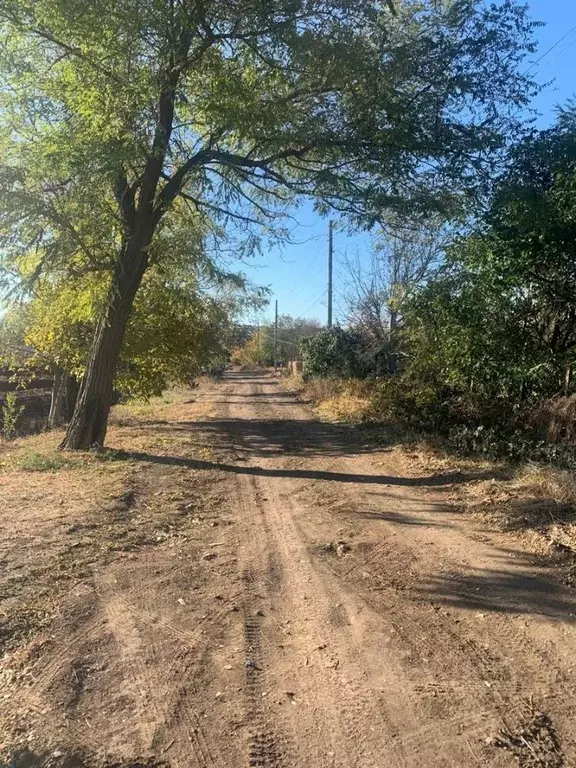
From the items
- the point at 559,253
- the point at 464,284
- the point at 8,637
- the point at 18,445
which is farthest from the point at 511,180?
the point at 18,445

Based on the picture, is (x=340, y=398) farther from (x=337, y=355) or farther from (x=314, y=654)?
(x=314, y=654)

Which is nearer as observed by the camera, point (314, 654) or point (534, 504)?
point (314, 654)

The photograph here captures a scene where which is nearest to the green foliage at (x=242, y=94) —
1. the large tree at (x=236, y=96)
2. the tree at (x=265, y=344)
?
the large tree at (x=236, y=96)

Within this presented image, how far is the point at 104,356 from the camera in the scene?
11289 mm

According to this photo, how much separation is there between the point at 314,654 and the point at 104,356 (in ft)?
28.4

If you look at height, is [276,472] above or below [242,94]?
below

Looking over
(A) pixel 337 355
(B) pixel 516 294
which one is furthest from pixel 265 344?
(B) pixel 516 294

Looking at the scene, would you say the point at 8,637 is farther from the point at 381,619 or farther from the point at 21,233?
the point at 21,233

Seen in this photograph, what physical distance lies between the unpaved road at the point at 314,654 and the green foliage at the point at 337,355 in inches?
758

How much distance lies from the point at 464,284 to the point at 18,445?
10.8 m

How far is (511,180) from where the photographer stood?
904 cm

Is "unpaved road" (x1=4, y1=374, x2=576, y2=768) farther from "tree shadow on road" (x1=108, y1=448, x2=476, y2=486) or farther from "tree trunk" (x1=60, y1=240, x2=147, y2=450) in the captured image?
"tree trunk" (x1=60, y1=240, x2=147, y2=450)

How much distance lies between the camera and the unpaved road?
9.45ft

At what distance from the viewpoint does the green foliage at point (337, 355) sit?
85.3ft
